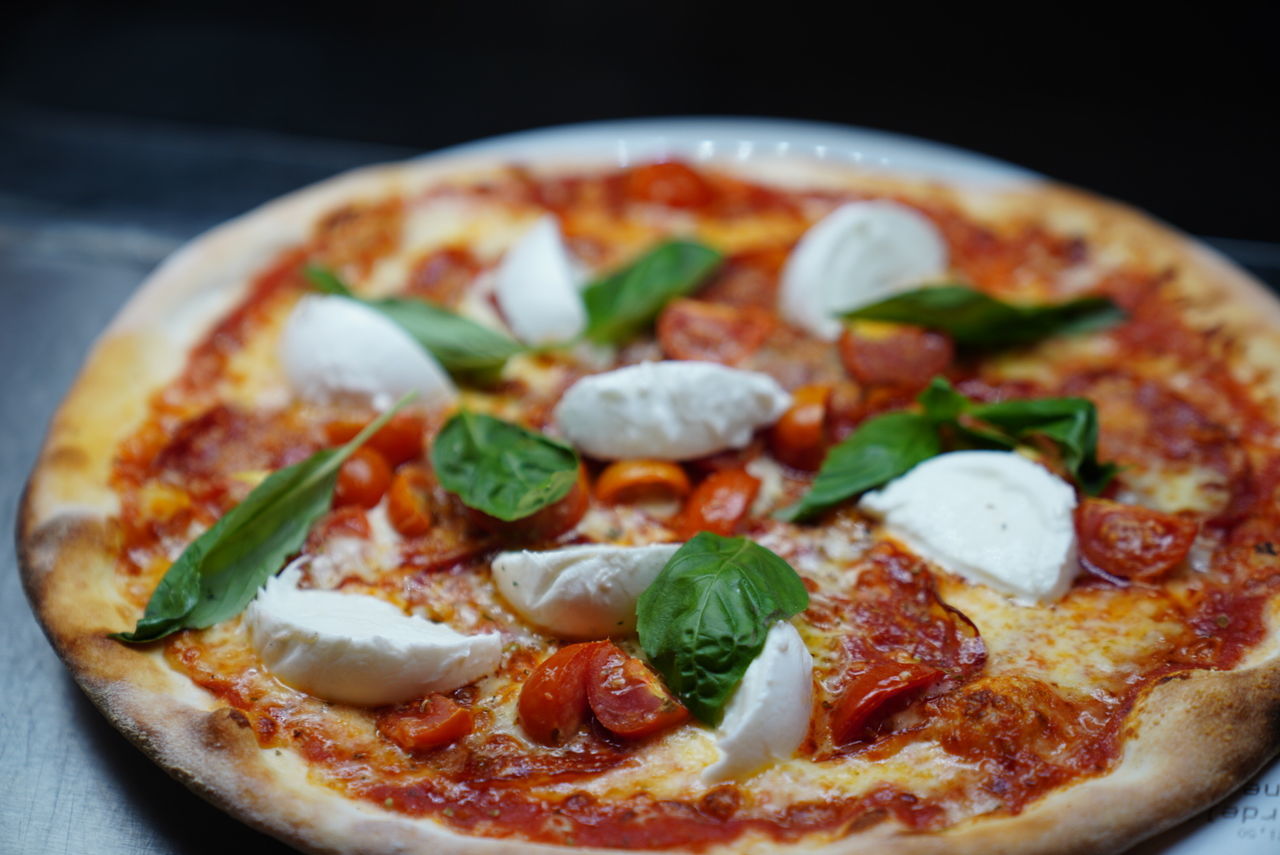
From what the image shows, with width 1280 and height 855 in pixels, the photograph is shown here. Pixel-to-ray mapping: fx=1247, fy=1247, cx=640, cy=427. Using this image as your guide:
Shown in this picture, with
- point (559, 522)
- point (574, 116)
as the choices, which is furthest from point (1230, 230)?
point (559, 522)

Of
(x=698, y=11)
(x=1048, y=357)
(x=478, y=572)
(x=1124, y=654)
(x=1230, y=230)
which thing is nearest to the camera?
(x=1124, y=654)

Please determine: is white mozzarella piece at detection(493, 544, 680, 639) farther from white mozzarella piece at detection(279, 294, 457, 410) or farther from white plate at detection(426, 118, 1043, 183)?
white plate at detection(426, 118, 1043, 183)

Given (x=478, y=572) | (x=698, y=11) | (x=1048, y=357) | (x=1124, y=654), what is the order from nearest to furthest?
(x=1124, y=654)
(x=478, y=572)
(x=1048, y=357)
(x=698, y=11)

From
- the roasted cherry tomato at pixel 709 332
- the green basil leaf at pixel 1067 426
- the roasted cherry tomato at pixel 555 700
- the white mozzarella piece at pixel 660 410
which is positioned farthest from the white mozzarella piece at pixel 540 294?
the roasted cherry tomato at pixel 555 700

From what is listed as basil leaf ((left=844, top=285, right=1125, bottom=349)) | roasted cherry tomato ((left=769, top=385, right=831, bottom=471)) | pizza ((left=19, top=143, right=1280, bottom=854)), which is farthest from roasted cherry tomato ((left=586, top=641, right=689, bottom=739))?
basil leaf ((left=844, top=285, right=1125, bottom=349))

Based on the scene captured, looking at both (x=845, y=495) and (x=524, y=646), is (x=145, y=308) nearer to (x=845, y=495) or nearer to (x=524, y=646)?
(x=524, y=646)

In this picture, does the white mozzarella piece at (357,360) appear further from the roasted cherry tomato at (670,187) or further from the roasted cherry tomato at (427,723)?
the roasted cherry tomato at (670,187)
